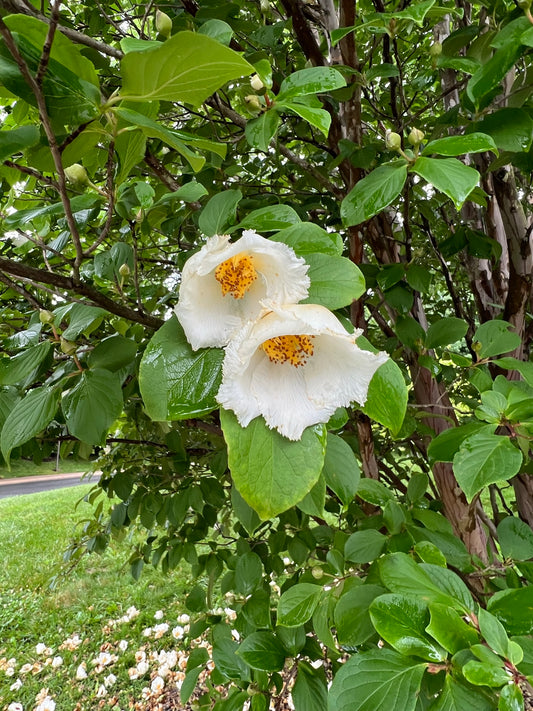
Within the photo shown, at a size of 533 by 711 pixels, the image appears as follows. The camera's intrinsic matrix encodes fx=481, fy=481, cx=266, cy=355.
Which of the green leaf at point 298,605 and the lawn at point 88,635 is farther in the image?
the lawn at point 88,635

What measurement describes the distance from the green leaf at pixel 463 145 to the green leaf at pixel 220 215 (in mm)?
246

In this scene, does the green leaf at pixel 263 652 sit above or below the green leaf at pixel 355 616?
below

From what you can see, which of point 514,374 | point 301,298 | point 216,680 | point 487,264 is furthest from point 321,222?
point 216,680

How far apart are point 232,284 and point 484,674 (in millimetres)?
486

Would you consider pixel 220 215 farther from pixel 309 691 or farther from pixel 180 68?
pixel 309 691

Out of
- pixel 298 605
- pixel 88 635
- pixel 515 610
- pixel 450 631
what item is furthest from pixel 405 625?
pixel 88 635

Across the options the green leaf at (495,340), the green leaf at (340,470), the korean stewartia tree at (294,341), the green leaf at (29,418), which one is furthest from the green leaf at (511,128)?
the green leaf at (29,418)

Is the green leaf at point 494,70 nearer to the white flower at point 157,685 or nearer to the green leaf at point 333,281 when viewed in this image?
the green leaf at point 333,281

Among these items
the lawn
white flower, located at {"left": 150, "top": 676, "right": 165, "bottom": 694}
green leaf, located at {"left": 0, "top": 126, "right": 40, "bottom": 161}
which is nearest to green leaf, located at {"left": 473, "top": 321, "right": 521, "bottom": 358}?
green leaf, located at {"left": 0, "top": 126, "right": 40, "bottom": 161}

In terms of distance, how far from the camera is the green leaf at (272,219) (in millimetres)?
561

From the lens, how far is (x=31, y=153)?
0.60m

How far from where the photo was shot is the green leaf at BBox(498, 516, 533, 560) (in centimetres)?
93

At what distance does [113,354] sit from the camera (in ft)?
2.37

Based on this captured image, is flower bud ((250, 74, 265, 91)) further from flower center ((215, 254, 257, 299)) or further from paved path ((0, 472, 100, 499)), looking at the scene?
paved path ((0, 472, 100, 499))
